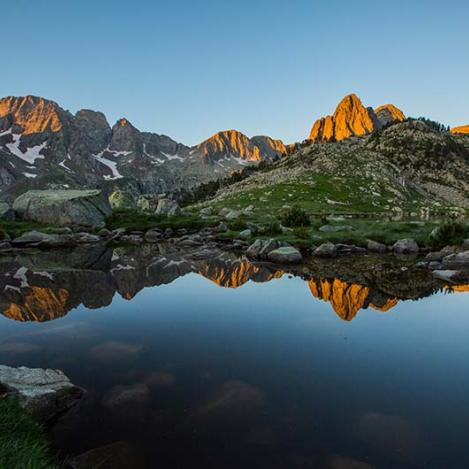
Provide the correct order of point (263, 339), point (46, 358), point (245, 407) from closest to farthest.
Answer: point (245, 407) < point (46, 358) < point (263, 339)

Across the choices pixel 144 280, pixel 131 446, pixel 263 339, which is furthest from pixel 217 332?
pixel 144 280

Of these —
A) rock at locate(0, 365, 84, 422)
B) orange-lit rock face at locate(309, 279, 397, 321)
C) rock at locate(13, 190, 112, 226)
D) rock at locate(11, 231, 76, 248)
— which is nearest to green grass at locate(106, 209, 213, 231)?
rock at locate(13, 190, 112, 226)

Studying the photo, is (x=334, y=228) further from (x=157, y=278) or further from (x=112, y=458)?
(x=112, y=458)

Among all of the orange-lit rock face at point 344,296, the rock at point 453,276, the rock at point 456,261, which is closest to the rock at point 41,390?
the orange-lit rock face at point 344,296

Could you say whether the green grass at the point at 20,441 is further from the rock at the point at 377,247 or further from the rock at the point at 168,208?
the rock at the point at 168,208

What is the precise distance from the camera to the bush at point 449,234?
1377 inches

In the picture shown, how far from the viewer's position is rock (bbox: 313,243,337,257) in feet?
117

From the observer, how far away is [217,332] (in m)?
16.2

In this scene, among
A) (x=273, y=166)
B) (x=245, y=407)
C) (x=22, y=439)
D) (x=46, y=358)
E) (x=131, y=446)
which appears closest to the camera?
(x=22, y=439)

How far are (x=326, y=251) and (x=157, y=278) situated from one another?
16.6 metres

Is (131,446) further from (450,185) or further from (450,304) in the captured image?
(450,185)

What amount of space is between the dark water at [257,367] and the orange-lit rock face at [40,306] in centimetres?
10

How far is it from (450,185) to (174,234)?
12014 cm

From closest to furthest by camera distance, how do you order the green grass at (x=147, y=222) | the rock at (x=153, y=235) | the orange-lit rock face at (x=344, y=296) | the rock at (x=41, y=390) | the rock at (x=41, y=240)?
the rock at (x=41, y=390), the orange-lit rock face at (x=344, y=296), the rock at (x=41, y=240), the rock at (x=153, y=235), the green grass at (x=147, y=222)
